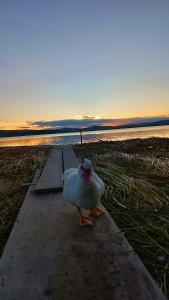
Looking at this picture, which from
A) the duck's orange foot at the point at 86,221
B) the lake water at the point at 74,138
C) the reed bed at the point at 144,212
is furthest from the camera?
the lake water at the point at 74,138

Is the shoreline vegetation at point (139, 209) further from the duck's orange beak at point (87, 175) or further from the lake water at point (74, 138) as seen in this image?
the lake water at point (74, 138)

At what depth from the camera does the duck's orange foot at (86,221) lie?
2.43 m

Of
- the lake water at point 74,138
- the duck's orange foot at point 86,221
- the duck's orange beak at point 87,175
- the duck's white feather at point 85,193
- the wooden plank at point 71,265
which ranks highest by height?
the duck's orange beak at point 87,175

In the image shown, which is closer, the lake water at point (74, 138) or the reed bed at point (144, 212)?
the reed bed at point (144, 212)

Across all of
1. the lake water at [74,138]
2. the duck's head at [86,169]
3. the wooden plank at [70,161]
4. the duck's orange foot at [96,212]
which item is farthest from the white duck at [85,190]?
the lake water at [74,138]

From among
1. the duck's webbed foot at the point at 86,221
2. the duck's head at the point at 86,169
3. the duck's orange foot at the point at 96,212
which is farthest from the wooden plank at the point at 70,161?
the duck's head at the point at 86,169

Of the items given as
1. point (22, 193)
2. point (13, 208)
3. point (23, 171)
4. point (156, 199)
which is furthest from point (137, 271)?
point (23, 171)

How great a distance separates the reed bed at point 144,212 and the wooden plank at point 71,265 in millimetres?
320

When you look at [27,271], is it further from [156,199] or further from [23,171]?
[23,171]

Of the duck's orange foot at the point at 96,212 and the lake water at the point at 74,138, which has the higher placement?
the duck's orange foot at the point at 96,212

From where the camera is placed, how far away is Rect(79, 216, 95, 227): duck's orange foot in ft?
7.96

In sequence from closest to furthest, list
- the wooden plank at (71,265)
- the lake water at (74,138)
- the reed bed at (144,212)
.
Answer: the wooden plank at (71,265) → the reed bed at (144,212) → the lake water at (74,138)

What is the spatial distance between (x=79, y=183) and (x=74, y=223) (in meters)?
0.44

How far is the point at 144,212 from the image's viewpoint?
3129 millimetres
